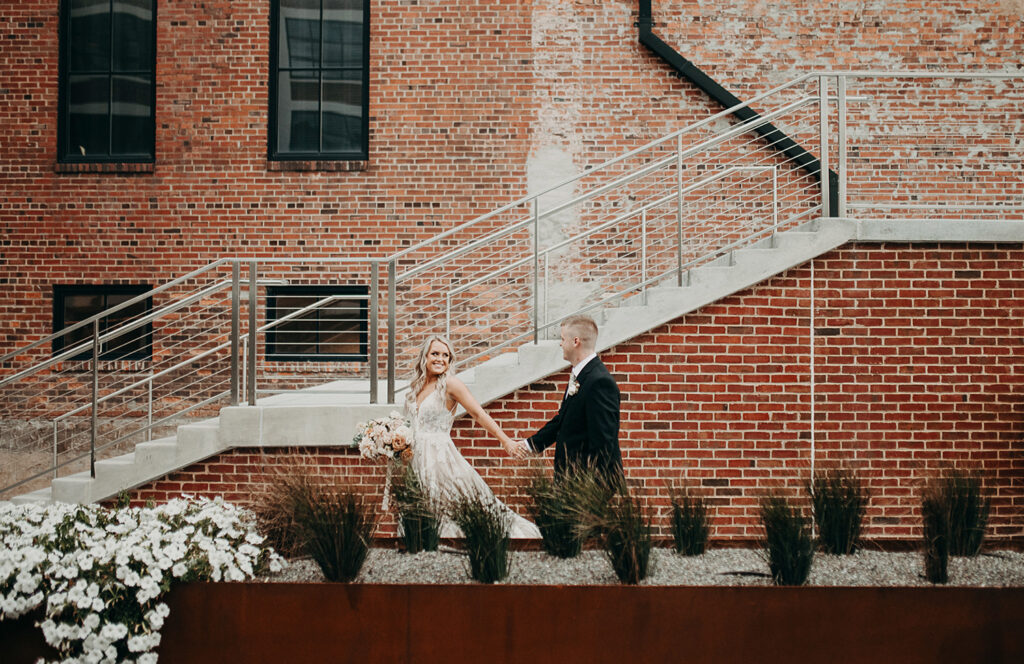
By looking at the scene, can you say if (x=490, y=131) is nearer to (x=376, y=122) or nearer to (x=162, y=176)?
(x=376, y=122)

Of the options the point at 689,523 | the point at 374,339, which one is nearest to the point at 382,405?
the point at 374,339

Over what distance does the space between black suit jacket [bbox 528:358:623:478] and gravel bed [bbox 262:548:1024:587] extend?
0.58 metres

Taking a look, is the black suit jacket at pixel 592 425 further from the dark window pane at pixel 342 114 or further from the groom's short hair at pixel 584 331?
the dark window pane at pixel 342 114

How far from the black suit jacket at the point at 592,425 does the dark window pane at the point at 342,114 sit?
19.8 feet

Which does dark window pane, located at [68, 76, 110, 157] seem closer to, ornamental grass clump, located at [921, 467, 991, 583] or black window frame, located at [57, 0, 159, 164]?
black window frame, located at [57, 0, 159, 164]

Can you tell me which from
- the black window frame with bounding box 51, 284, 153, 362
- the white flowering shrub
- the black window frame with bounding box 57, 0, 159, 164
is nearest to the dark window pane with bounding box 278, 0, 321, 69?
the black window frame with bounding box 57, 0, 159, 164

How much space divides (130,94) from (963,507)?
32.5 ft

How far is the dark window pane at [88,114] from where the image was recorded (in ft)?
34.1

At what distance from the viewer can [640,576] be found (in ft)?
13.8

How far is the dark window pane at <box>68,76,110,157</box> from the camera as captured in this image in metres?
10.4

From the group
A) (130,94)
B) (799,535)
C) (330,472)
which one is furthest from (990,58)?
(130,94)

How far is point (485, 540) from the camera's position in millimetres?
4180

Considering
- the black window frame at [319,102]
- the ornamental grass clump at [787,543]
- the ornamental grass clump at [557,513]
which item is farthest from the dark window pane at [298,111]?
the ornamental grass clump at [787,543]

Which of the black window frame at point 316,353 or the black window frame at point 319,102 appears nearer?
the black window frame at point 316,353
